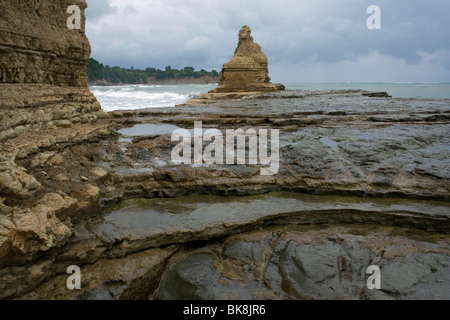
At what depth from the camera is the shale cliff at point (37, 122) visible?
1.94 meters

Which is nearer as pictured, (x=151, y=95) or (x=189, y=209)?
(x=189, y=209)

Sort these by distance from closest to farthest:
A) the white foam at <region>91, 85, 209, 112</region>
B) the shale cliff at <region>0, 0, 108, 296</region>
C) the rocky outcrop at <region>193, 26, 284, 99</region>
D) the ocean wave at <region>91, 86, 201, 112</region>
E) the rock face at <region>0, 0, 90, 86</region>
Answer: the shale cliff at <region>0, 0, 108, 296</region> < the rock face at <region>0, 0, 90, 86</region> < the ocean wave at <region>91, 86, 201, 112</region> < the white foam at <region>91, 85, 209, 112</region> < the rocky outcrop at <region>193, 26, 284, 99</region>

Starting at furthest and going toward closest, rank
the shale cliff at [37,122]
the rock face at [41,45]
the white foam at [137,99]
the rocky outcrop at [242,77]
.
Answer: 1. the rocky outcrop at [242,77]
2. the white foam at [137,99]
3. the rock face at [41,45]
4. the shale cliff at [37,122]

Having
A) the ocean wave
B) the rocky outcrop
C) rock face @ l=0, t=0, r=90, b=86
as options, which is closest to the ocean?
the ocean wave

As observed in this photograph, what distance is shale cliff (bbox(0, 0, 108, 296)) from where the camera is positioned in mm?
1944

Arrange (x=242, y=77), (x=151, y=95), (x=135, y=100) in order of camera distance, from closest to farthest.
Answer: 1. (x=242, y=77)
2. (x=135, y=100)
3. (x=151, y=95)

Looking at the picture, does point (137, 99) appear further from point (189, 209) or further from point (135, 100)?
point (189, 209)

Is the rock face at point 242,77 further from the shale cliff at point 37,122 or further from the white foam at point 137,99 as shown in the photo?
the shale cliff at point 37,122

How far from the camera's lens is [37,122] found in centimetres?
340

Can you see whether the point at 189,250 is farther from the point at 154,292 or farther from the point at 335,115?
the point at 335,115

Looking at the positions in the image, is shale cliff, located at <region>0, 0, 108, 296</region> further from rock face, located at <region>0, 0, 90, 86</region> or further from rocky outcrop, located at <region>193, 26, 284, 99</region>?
rocky outcrop, located at <region>193, 26, 284, 99</region>

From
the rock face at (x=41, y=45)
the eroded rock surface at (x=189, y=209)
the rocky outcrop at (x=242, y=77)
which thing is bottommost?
the eroded rock surface at (x=189, y=209)

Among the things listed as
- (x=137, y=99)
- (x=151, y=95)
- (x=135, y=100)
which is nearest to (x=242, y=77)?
(x=135, y=100)

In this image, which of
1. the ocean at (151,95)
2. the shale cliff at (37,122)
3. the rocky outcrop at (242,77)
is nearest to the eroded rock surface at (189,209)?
the shale cliff at (37,122)
